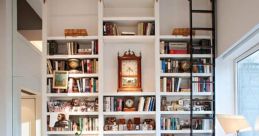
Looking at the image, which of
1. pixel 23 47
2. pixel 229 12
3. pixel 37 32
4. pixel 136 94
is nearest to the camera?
pixel 229 12

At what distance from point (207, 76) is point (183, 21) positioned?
3.05ft

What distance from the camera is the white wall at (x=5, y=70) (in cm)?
540

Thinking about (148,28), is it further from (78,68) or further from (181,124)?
(181,124)

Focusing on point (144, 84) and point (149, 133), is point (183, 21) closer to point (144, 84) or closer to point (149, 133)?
point (144, 84)

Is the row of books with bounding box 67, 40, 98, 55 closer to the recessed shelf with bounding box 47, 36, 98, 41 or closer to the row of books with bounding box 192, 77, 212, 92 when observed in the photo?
the recessed shelf with bounding box 47, 36, 98, 41

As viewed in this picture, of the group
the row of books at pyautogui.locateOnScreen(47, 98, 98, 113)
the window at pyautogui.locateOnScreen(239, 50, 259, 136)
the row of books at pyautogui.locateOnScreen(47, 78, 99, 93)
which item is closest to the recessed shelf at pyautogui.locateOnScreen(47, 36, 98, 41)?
the row of books at pyautogui.locateOnScreen(47, 78, 99, 93)

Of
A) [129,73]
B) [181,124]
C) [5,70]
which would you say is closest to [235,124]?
[181,124]

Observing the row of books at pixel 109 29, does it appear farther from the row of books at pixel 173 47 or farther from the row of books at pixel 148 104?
the row of books at pixel 148 104

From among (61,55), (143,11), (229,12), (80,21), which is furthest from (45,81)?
(229,12)

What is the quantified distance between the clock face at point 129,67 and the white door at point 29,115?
3120mm

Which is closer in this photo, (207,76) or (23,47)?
(207,76)

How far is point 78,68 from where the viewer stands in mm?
5547

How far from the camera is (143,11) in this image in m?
5.73

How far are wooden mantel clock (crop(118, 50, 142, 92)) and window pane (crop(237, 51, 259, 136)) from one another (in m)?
1.44
